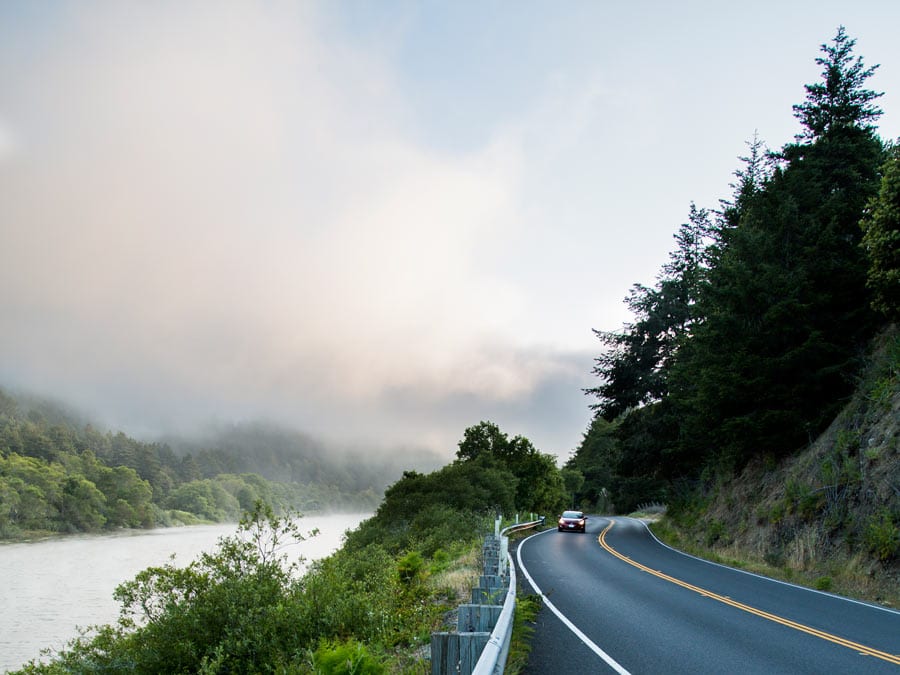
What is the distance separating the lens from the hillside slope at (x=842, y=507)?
14.0 metres

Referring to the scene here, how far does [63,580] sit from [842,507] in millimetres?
57137

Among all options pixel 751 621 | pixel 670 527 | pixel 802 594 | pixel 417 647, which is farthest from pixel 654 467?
pixel 417 647

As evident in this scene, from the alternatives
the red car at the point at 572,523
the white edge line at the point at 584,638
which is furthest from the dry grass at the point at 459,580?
the red car at the point at 572,523

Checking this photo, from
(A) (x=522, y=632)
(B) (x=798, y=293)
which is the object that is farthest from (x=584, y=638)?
(B) (x=798, y=293)

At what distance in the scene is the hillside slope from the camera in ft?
46.1

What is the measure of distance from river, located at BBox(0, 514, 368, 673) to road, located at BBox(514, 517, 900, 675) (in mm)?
7227

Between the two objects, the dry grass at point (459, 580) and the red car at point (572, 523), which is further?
the red car at point (572, 523)

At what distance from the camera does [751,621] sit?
10102 millimetres

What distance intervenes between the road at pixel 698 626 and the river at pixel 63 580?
7.23m

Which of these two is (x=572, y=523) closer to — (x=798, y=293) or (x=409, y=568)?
(x=798, y=293)

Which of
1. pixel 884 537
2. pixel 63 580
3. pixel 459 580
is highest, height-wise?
pixel 884 537

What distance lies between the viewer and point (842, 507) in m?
16.5

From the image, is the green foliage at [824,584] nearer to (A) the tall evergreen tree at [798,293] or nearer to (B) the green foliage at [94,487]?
(A) the tall evergreen tree at [798,293]

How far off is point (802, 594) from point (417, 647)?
376 inches
